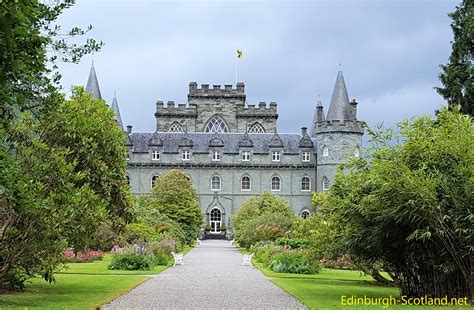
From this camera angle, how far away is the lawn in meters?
14.5

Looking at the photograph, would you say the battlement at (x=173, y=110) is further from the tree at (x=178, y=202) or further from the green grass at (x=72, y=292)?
the green grass at (x=72, y=292)

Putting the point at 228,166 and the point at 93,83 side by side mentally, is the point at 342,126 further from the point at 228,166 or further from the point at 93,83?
the point at 93,83

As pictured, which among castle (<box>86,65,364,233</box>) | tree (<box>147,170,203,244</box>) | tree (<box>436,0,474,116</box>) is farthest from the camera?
castle (<box>86,65,364,233</box>)

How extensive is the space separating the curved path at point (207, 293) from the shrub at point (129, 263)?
153cm

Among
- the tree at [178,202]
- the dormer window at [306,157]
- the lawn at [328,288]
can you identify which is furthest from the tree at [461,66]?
the dormer window at [306,157]

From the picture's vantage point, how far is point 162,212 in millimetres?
49938

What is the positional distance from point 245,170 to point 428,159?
5409 centimetres

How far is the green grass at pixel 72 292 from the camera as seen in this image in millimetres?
13781

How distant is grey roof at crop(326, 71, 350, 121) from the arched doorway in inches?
575

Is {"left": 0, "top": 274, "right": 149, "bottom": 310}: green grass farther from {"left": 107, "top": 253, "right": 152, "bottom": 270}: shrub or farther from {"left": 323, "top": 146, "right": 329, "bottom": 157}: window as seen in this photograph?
{"left": 323, "top": 146, "right": 329, "bottom": 157}: window

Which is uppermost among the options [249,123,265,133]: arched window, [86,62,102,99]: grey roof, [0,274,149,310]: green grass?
[86,62,102,99]: grey roof

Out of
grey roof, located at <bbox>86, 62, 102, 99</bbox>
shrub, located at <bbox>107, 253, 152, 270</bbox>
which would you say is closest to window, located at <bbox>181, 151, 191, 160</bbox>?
grey roof, located at <bbox>86, 62, 102, 99</bbox>

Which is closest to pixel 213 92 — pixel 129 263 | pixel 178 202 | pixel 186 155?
pixel 186 155

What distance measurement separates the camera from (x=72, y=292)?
16.6 metres
